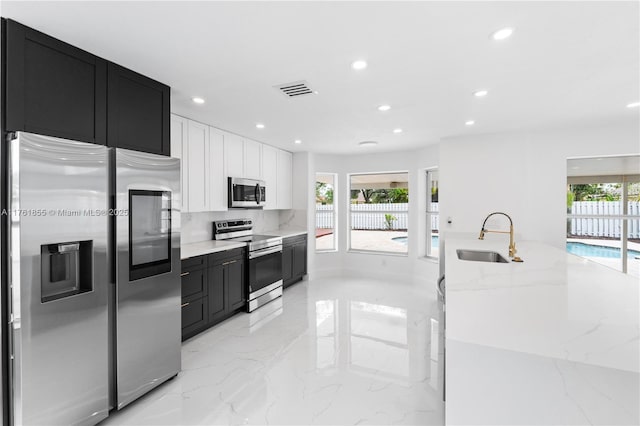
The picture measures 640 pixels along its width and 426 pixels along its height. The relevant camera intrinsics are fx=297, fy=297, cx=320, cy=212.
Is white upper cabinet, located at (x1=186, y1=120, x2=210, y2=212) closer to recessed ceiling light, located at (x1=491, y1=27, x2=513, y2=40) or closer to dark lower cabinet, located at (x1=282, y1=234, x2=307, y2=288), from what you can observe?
dark lower cabinet, located at (x1=282, y1=234, x2=307, y2=288)

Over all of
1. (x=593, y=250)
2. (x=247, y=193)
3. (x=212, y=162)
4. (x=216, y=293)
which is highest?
(x=212, y=162)

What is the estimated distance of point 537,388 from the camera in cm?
102

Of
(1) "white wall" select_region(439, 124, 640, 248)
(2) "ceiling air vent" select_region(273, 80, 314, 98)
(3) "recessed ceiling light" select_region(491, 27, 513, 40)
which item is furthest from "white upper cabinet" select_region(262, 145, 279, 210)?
(3) "recessed ceiling light" select_region(491, 27, 513, 40)

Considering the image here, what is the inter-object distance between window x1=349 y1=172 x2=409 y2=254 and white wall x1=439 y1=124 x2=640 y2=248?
1382mm

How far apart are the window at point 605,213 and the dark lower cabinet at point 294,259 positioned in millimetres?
3941

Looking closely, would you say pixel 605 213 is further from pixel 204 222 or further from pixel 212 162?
pixel 204 222

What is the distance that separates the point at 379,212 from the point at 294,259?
2.05 meters

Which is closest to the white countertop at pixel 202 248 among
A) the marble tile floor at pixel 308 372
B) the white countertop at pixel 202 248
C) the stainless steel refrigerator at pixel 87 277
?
the white countertop at pixel 202 248

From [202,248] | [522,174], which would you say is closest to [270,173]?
[202,248]

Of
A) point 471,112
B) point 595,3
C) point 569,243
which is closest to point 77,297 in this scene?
point 595,3

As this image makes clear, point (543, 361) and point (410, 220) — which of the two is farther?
point (410, 220)

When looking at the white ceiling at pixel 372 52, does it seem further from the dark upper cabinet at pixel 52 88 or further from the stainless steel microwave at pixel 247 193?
the stainless steel microwave at pixel 247 193

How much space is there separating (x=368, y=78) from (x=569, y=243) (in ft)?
12.2

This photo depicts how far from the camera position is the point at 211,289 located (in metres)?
3.38
